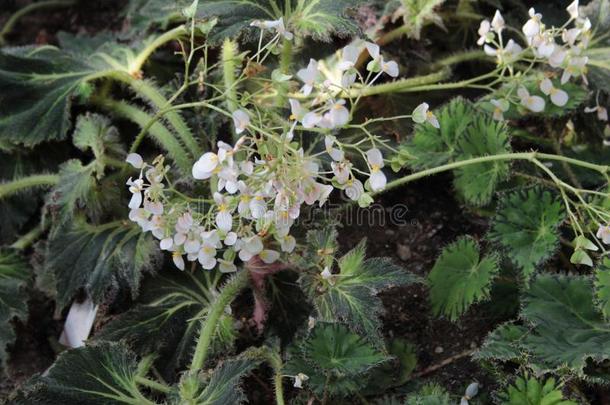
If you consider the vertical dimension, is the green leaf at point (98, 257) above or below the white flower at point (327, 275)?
below

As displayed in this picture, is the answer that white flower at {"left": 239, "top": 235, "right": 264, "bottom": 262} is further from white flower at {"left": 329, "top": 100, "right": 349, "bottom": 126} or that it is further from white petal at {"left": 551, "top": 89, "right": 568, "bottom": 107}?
white petal at {"left": 551, "top": 89, "right": 568, "bottom": 107}

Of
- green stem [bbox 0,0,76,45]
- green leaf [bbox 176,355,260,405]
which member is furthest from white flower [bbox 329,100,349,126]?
green stem [bbox 0,0,76,45]

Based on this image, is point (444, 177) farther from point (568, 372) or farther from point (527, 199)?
point (568, 372)

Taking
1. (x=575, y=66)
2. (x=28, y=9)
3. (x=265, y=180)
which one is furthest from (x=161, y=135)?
(x=28, y=9)

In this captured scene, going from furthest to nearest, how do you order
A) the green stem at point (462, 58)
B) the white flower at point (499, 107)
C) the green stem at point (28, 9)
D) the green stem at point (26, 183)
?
the green stem at point (28, 9) → the green stem at point (462, 58) → the green stem at point (26, 183) → the white flower at point (499, 107)

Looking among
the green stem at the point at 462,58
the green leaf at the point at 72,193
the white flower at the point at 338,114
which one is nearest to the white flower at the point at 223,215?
the white flower at the point at 338,114

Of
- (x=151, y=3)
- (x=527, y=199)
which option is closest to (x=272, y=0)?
(x=151, y=3)

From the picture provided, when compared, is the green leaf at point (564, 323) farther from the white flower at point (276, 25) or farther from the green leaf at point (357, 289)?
the white flower at point (276, 25)

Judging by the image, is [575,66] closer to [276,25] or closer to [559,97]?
[559,97]

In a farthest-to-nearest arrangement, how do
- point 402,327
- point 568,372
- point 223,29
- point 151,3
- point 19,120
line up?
point 151,3 → point 19,120 → point 402,327 → point 223,29 → point 568,372
